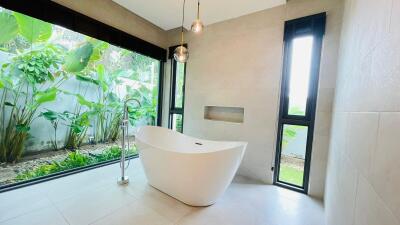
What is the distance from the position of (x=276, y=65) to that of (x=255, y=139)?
112 centimetres

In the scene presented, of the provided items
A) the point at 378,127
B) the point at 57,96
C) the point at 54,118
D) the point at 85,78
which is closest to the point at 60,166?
the point at 54,118

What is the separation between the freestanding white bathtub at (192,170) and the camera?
161cm

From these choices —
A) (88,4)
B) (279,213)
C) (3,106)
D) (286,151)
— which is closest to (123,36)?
(88,4)

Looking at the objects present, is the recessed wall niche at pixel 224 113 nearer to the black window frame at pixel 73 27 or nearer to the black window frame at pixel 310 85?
the black window frame at pixel 310 85

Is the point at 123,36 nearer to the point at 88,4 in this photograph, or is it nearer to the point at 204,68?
the point at 88,4

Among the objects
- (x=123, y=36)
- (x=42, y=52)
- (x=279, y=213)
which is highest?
(x=123, y=36)

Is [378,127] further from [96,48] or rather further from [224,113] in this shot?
[96,48]

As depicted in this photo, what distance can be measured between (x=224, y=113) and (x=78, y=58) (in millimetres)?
2393


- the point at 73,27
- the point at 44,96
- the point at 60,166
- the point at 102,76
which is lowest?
the point at 60,166

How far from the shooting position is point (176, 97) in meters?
3.55

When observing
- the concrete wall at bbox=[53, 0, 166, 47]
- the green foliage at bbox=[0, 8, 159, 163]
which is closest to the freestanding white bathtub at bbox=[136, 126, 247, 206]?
the green foliage at bbox=[0, 8, 159, 163]

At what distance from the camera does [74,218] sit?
4.90ft

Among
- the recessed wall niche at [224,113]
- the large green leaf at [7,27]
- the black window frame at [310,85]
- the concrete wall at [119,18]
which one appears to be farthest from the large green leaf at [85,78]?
the black window frame at [310,85]

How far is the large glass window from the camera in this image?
344cm
